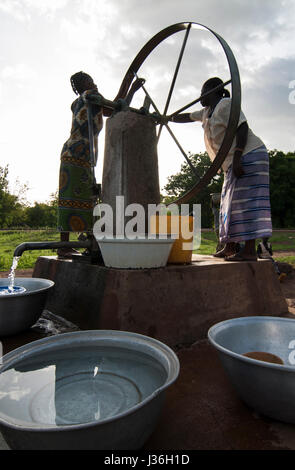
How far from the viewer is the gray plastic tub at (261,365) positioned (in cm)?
96

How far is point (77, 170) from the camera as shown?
286 centimetres

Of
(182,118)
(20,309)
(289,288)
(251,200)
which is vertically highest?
(182,118)

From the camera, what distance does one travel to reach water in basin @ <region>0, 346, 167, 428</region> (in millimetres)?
960

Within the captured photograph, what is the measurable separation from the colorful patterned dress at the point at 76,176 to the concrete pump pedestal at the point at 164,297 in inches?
24.5

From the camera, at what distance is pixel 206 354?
1690mm

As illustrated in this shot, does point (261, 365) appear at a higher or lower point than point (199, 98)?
lower

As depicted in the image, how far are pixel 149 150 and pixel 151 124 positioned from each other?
239 mm

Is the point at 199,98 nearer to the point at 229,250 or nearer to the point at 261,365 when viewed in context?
the point at 229,250

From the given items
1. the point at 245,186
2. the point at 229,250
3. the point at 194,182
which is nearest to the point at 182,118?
the point at 245,186

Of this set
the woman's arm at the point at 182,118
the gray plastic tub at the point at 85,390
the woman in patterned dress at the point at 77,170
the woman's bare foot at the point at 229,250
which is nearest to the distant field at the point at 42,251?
the woman in patterned dress at the point at 77,170

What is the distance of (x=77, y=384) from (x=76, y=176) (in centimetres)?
211

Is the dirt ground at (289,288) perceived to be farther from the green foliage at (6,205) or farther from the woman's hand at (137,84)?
the green foliage at (6,205)
